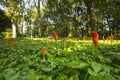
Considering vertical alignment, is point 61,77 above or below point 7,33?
below

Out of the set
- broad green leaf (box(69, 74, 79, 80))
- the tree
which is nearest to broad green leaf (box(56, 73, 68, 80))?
broad green leaf (box(69, 74, 79, 80))

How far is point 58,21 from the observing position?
52.1 metres

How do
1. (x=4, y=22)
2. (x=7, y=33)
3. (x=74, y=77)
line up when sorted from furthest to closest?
(x=4, y=22) → (x=7, y=33) → (x=74, y=77)

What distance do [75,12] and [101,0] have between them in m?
24.4

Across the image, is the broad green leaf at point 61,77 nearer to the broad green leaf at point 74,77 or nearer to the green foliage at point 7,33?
the broad green leaf at point 74,77

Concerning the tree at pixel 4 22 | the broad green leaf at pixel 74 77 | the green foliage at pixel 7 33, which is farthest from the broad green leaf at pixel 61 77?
the tree at pixel 4 22

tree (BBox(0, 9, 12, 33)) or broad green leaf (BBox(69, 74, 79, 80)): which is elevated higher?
tree (BBox(0, 9, 12, 33))

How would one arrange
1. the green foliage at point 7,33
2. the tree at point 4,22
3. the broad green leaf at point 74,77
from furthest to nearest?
the tree at point 4,22
the green foliage at point 7,33
the broad green leaf at point 74,77

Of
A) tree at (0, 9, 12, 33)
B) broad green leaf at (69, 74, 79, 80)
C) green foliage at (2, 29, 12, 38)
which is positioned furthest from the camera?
tree at (0, 9, 12, 33)

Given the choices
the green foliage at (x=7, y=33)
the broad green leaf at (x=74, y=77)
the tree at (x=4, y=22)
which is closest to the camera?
the broad green leaf at (x=74, y=77)

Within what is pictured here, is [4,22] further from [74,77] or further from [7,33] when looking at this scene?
[74,77]

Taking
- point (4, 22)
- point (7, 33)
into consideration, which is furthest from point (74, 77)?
point (4, 22)

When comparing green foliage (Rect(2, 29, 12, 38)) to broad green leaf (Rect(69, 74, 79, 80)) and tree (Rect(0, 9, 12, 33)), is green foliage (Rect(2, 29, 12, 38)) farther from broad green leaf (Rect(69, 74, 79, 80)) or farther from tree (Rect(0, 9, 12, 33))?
broad green leaf (Rect(69, 74, 79, 80))

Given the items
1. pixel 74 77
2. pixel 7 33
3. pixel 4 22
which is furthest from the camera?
pixel 4 22
